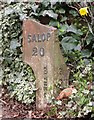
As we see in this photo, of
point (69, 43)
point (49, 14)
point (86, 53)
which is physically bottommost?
point (86, 53)

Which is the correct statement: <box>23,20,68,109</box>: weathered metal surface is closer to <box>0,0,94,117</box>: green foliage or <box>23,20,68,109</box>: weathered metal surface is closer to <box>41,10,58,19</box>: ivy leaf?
<box>0,0,94,117</box>: green foliage

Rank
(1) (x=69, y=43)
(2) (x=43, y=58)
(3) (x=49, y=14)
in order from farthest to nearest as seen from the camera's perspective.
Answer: (3) (x=49, y=14) → (1) (x=69, y=43) → (2) (x=43, y=58)

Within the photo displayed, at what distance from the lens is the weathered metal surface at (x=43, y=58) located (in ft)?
10.5

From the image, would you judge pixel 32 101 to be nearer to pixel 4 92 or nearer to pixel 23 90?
pixel 23 90

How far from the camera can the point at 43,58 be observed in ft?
10.6

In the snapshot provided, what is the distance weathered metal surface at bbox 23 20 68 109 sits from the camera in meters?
3.19

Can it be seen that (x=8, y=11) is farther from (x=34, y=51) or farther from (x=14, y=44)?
(x=34, y=51)

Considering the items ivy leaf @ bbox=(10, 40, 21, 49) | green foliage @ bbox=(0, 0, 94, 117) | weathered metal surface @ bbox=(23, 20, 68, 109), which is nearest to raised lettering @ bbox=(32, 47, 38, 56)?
weathered metal surface @ bbox=(23, 20, 68, 109)

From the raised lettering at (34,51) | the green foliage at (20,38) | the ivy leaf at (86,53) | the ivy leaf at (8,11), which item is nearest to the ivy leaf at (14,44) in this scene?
the green foliage at (20,38)

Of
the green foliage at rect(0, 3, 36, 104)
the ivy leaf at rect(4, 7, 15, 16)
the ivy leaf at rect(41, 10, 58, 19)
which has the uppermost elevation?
the ivy leaf at rect(4, 7, 15, 16)

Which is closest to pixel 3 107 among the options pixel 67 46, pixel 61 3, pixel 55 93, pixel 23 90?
pixel 23 90

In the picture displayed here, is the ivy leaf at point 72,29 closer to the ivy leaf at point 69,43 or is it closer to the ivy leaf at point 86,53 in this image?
the ivy leaf at point 69,43

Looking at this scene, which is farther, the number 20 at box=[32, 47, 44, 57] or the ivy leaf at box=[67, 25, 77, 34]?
the ivy leaf at box=[67, 25, 77, 34]

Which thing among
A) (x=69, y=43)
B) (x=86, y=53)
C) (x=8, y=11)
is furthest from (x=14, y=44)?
(x=86, y=53)
